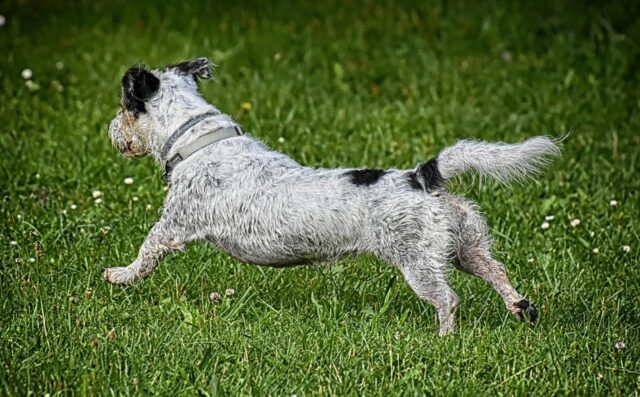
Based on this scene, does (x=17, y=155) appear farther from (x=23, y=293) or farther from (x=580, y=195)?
(x=580, y=195)

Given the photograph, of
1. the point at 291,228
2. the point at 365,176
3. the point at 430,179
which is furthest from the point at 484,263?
the point at 291,228

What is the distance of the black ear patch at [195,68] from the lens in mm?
6141

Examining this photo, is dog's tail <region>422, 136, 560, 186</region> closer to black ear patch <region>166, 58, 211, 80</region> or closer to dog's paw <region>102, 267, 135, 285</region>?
black ear patch <region>166, 58, 211, 80</region>

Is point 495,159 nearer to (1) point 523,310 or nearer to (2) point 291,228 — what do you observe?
(1) point 523,310

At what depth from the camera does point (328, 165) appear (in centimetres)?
837

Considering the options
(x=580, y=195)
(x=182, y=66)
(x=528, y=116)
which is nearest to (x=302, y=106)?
(x=528, y=116)

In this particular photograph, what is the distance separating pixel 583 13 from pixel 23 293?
8093mm

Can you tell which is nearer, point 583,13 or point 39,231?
point 39,231

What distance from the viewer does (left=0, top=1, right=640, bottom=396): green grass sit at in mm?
4957

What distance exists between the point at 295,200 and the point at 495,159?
1009mm

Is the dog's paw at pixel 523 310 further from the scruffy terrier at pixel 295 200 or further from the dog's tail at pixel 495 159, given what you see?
the dog's tail at pixel 495 159

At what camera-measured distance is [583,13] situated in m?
12.1

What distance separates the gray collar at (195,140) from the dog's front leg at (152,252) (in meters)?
0.33

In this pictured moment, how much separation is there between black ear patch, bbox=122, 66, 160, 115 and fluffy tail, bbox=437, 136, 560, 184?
164 cm
